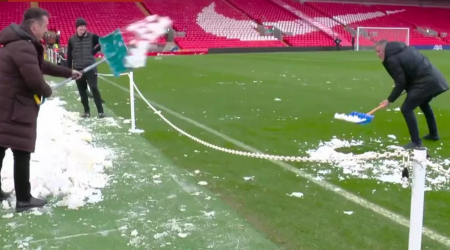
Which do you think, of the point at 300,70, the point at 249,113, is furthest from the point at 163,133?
the point at 300,70

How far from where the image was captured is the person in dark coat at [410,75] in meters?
6.24

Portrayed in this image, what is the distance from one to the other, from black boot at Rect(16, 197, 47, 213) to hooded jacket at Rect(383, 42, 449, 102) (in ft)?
14.5

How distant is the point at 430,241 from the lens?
3840mm

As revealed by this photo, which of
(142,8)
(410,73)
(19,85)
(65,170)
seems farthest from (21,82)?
(142,8)

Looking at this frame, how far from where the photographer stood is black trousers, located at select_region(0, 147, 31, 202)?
4.41 meters

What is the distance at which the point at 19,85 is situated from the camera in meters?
4.20

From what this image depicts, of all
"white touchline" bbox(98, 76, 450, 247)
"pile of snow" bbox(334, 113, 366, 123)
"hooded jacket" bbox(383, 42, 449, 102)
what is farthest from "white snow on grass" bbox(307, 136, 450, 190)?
"pile of snow" bbox(334, 113, 366, 123)

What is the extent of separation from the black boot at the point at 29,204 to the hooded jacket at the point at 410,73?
443cm

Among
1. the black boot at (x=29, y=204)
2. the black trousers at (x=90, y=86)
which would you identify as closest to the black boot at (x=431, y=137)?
the black boot at (x=29, y=204)

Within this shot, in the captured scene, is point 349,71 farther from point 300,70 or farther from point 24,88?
point 24,88

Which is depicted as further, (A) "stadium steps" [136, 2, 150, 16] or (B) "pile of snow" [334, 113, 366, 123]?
(A) "stadium steps" [136, 2, 150, 16]

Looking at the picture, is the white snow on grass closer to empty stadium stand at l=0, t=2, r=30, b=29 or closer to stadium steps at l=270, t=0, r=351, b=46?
empty stadium stand at l=0, t=2, r=30, b=29

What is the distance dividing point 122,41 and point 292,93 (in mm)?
7711

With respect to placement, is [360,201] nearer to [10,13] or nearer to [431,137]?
[431,137]
